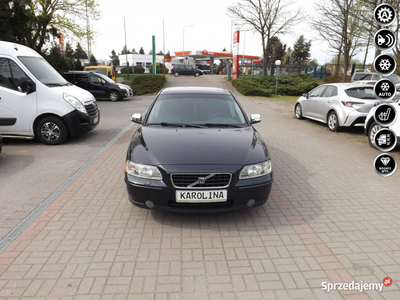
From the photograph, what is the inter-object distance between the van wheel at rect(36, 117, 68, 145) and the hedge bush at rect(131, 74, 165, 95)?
684 inches

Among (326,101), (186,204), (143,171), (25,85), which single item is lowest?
(186,204)

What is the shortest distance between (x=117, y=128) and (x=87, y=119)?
96.2 inches

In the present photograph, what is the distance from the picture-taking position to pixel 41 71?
27.1 ft

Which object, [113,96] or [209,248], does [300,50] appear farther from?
[209,248]

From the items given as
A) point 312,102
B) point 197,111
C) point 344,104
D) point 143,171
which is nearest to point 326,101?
point 344,104

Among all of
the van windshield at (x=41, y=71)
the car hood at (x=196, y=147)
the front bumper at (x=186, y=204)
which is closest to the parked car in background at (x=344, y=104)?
the car hood at (x=196, y=147)

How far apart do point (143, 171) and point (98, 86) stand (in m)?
17.5

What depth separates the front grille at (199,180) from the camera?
144 inches

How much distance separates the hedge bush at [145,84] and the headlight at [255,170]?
22.1m

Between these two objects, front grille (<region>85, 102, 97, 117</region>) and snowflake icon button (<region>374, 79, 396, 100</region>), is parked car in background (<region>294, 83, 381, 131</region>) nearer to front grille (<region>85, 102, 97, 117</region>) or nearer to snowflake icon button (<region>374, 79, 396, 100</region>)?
snowflake icon button (<region>374, 79, 396, 100</region>)

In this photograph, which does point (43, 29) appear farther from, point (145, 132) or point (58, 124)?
point (145, 132)

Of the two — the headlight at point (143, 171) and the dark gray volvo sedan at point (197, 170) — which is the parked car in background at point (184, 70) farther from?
the headlight at point (143, 171)

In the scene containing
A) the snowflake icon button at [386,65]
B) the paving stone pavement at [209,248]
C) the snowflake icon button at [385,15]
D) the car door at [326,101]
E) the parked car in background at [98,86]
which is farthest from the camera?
the parked car in background at [98,86]

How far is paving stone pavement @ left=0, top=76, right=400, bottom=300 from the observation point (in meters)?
2.84
